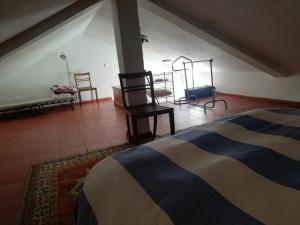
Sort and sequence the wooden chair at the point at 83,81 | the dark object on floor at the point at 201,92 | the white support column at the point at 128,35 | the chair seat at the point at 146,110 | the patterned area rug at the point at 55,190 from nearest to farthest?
the patterned area rug at the point at 55,190 → the chair seat at the point at 146,110 → the white support column at the point at 128,35 → the dark object on floor at the point at 201,92 → the wooden chair at the point at 83,81

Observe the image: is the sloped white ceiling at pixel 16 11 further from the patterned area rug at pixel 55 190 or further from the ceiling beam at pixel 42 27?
the patterned area rug at pixel 55 190

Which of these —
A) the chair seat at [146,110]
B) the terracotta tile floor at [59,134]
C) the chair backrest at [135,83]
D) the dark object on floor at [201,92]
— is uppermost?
the chair backrest at [135,83]

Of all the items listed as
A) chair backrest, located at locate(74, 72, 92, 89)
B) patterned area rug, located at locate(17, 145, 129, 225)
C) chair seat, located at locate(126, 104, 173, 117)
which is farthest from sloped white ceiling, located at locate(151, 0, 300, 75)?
chair backrest, located at locate(74, 72, 92, 89)

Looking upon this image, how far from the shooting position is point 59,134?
3.95 m

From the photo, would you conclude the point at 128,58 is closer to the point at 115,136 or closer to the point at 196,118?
the point at 115,136

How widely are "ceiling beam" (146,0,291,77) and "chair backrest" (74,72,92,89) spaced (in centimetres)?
342

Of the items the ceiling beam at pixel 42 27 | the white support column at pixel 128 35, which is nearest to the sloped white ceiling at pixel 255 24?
the white support column at pixel 128 35

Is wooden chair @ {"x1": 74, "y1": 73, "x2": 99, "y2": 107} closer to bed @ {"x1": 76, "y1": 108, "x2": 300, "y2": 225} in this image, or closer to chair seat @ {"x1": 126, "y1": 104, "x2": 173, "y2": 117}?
chair seat @ {"x1": 126, "y1": 104, "x2": 173, "y2": 117}

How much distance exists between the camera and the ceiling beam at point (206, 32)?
11.2ft

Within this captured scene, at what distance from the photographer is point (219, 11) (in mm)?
2967

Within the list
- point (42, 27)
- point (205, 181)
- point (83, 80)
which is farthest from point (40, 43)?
point (205, 181)

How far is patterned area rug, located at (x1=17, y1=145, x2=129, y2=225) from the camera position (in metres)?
1.76

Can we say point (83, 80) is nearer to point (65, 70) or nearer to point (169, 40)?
point (65, 70)

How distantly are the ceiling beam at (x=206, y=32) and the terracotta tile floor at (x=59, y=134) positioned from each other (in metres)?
0.80
